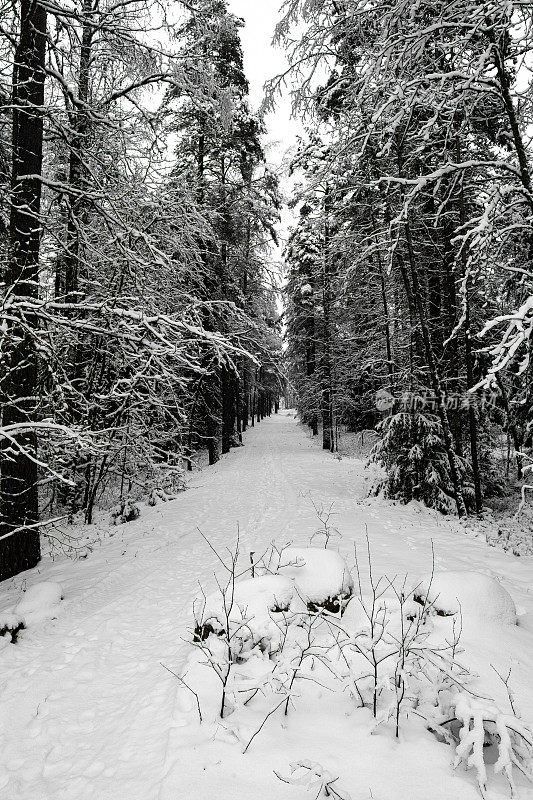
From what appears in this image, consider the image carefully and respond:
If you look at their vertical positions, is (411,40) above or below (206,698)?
above

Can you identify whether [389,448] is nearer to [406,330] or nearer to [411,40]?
[406,330]

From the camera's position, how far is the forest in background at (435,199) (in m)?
5.30

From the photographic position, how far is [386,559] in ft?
19.0

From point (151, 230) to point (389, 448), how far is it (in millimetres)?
7204

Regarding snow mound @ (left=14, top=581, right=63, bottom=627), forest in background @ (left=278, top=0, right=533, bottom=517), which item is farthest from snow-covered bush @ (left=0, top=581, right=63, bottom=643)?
forest in background @ (left=278, top=0, right=533, bottom=517)

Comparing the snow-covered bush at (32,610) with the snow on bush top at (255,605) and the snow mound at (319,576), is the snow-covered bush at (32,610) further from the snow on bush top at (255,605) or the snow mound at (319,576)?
the snow mound at (319,576)

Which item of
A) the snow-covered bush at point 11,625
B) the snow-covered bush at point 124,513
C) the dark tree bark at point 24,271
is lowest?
the snow-covered bush at point 124,513

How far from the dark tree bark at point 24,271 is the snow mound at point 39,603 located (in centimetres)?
107

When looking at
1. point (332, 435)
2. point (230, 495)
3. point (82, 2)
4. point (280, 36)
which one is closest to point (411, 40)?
point (280, 36)

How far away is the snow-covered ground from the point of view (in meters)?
2.27

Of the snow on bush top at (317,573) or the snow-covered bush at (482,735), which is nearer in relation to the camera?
the snow-covered bush at (482,735)

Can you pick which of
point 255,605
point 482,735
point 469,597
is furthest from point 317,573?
point 482,735

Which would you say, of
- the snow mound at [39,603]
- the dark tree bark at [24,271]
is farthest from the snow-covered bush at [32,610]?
the dark tree bark at [24,271]

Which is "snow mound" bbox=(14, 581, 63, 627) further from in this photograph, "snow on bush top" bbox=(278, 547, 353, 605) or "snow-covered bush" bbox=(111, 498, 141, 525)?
"snow-covered bush" bbox=(111, 498, 141, 525)
